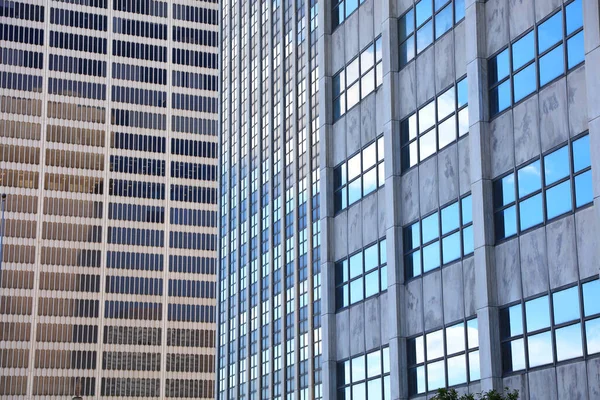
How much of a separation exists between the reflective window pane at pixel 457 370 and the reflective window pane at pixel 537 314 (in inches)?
153

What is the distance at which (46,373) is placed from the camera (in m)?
133

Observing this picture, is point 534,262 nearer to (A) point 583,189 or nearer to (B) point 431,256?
(A) point 583,189

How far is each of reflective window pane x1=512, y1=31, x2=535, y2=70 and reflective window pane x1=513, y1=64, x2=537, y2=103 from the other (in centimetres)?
29

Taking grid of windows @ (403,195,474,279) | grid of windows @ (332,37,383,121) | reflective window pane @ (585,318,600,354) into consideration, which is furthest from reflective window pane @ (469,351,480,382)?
grid of windows @ (332,37,383,121)

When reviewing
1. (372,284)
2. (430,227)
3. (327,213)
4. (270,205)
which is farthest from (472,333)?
(270,205)

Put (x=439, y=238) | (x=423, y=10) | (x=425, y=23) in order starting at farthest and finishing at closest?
(x=423, y=10), (x=425, y=23), (x=439, y=238)

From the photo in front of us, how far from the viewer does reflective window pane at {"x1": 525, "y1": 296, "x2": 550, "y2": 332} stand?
1238 inches

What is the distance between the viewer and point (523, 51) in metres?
33.9

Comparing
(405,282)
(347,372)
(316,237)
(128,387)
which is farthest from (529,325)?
(128,387)

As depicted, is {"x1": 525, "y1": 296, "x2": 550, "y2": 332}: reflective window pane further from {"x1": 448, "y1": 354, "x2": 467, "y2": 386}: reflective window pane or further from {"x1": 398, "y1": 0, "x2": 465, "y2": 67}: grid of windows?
{"x1": 398, "y1": 0, "x2": 465, "y2": 67}: grid of windows

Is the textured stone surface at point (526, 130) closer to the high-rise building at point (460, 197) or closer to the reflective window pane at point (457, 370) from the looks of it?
the high-rise building at point (460, 197)

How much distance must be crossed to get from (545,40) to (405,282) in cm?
1067

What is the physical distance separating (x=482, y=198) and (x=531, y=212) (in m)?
2.18

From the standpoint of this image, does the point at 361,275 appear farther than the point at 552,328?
Yes
